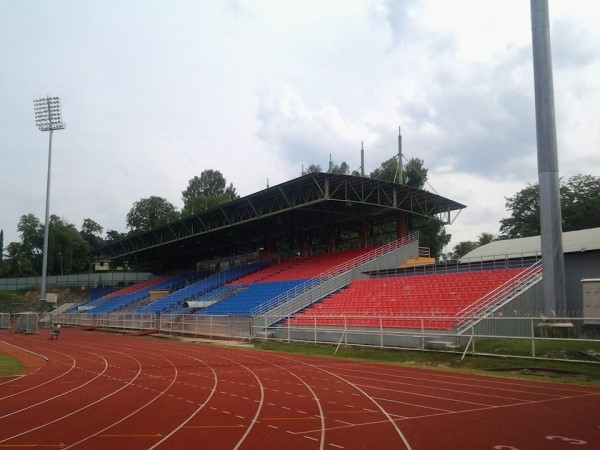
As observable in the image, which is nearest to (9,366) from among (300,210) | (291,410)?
(291,410)

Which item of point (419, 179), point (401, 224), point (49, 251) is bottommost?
point (401, 224)

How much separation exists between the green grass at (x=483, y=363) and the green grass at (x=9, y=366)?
11.6 metres

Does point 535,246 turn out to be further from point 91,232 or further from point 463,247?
point 91,232

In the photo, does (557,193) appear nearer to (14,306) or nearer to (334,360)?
(334,360)

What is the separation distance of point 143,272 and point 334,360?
71.5 m

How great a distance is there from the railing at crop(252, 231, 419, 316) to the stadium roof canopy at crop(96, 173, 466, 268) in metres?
2.62

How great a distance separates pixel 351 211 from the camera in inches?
1686

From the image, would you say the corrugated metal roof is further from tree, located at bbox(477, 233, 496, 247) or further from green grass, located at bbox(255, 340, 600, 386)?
tree, located at bbox(477, 233, 496, 247)

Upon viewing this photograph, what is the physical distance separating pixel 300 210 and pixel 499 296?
20.4 metres

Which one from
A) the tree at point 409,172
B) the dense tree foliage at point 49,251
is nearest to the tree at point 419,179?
the tree at point 409,172

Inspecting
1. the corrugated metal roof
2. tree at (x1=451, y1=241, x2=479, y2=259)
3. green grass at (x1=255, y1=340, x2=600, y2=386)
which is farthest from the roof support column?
tree at (x1=451, y1=241, x2=479, y2=259)

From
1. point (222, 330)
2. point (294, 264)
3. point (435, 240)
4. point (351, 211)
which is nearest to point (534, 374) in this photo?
point (222, 330)

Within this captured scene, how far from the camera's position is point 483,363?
1714 cm

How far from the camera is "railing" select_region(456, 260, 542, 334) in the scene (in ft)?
68.7
